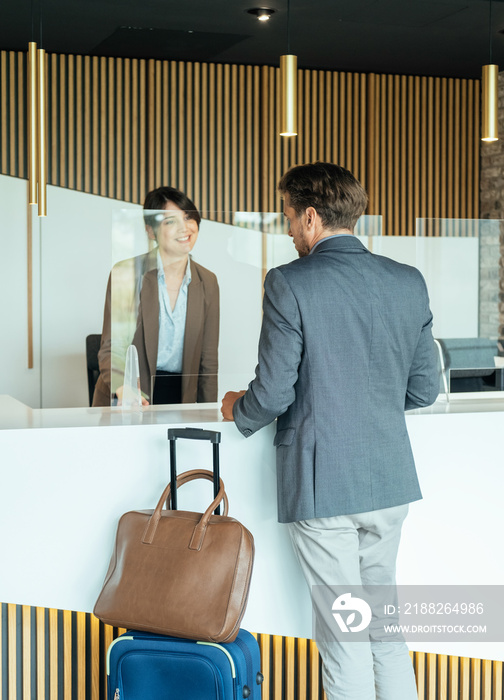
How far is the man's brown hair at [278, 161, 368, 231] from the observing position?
2057 millimetres

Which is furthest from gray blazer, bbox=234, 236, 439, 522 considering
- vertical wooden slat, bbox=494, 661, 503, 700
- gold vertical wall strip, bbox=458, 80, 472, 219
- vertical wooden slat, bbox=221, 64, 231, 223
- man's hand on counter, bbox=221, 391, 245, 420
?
gold vertical wall strip, bbox=458, 80, 472, 219

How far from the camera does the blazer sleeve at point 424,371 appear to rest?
2.14 metres

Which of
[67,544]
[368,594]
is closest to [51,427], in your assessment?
[67,544]

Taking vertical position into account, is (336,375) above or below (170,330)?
below

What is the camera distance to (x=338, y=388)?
199cm

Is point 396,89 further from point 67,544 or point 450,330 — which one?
point 67,544

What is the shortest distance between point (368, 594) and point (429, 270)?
1.62 m

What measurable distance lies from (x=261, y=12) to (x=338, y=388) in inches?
156

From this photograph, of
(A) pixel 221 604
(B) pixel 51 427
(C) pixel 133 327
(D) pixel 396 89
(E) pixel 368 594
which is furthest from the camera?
(D) pixel 396 89

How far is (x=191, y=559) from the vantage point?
1.99m

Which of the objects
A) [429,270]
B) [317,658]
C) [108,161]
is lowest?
[317,658]

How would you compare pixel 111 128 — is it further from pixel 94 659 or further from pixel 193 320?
pixel 94 659

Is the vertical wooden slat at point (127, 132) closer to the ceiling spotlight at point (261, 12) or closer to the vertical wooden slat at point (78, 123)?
the vertical wooden slat at point (78, 123)

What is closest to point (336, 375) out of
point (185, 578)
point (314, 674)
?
point (185, 578)
